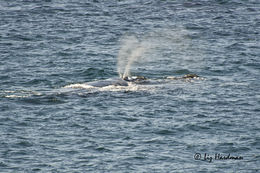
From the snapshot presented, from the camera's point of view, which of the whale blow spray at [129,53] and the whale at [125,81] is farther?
the whale blow spray at [129,53]

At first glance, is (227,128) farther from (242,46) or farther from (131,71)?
(242,46)

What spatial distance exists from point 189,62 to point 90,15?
1479 centimetres

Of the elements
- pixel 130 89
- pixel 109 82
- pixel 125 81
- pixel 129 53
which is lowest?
pixel 129 53

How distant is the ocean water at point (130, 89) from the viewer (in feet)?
72.6

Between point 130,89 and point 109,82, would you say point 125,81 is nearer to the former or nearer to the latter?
point 109,82

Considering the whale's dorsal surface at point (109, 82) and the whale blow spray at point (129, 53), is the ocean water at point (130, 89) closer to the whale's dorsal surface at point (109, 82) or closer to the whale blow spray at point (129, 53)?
the whale blow spray at point (129, 53)

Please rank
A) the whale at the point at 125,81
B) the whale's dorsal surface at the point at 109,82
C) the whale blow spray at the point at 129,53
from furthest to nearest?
the whale blow spray at the point at 129,53
the whale at the point at 125,81
the whale's dorsal surface at the point at 109,82

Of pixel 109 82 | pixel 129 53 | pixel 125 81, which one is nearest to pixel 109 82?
pixel 109 82

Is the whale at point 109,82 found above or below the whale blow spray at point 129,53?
above

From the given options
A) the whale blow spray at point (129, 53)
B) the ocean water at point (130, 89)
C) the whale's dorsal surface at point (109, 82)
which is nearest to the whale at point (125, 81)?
the whale's dorsal surface at point (109, 82)

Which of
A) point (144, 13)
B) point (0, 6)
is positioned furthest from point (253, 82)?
point (0, 6)

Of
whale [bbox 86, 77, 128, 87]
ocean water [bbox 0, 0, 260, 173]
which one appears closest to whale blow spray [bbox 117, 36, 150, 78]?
ocean water [bbox 0, 0, 260, 173]

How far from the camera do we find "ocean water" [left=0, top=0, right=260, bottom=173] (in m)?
22.1

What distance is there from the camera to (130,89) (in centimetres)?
3094
